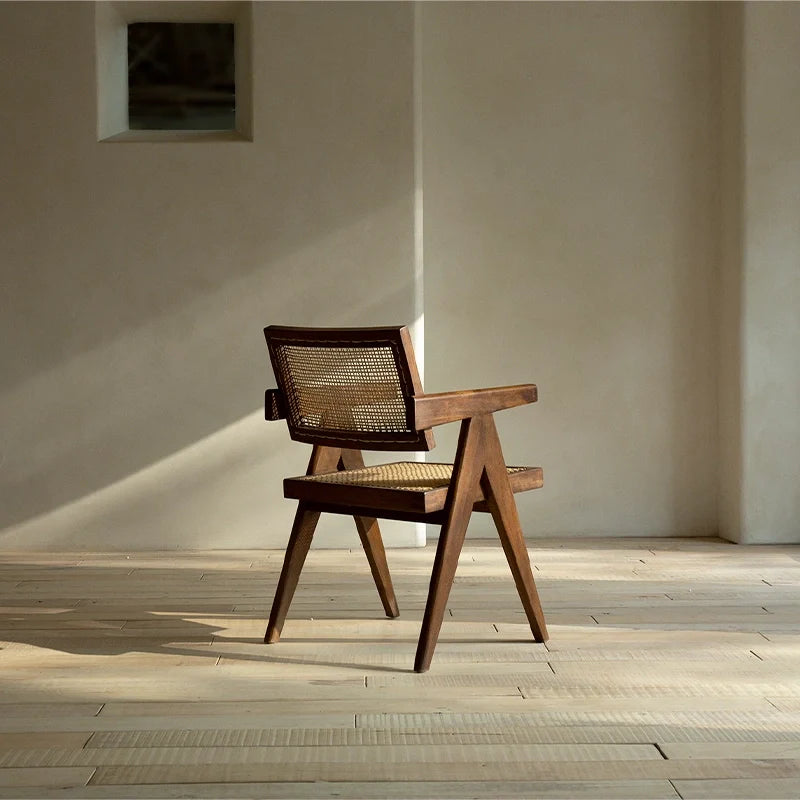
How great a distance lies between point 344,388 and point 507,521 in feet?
1.78

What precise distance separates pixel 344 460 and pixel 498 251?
1.74m

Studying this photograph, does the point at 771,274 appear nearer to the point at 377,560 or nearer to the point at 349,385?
the point at 377,560

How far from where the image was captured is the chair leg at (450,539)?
2568mm

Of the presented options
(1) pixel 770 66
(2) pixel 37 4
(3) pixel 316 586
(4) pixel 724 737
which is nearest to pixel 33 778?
(4) pixel 724 737

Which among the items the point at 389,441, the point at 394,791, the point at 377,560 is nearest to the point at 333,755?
the point at 394,791

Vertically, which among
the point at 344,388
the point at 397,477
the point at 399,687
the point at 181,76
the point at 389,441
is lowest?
the point at 399,687

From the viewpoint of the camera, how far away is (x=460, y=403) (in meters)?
2.60

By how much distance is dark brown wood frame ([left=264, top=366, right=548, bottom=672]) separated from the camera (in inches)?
101

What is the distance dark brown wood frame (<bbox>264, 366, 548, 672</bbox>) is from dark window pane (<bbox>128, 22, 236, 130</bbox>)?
2339 millimetres

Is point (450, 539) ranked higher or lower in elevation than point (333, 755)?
higher

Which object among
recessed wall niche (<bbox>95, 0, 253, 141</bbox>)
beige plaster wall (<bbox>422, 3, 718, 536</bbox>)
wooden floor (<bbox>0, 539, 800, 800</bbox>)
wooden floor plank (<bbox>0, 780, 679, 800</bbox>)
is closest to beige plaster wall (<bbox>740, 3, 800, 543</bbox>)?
beige plaster wall (<bbox>422, 3, 718, 536</bbox>)

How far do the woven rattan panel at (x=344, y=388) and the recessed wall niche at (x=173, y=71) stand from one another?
6.08ft

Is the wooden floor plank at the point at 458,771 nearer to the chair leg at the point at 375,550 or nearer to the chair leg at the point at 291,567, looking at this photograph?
the chair leg at the point at 291,567

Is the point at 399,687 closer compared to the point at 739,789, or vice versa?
the point at 739,789
